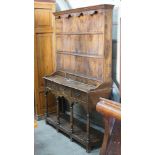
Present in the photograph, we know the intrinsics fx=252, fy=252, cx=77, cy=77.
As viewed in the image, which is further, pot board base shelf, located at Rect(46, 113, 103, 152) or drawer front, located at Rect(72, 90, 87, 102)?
pot board base shelf, located at Rect(46, 113, 103, 152)

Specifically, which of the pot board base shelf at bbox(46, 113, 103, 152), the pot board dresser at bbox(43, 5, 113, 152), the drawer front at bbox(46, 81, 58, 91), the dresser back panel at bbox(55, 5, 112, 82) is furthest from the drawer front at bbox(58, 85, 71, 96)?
the pot board base shelf at bbox(46, 113, 103, 152)

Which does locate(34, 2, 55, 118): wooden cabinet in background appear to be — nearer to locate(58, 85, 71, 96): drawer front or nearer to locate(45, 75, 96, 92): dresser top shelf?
locate(45, 75, 96, 92): dresser top shelf

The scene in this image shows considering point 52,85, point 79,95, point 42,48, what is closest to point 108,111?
point 79,95

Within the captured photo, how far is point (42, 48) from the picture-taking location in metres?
4.47

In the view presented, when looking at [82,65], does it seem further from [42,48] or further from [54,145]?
[54,145]

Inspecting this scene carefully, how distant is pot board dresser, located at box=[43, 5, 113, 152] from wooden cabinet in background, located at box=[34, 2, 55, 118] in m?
0.19

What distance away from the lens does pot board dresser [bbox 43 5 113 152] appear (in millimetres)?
3311

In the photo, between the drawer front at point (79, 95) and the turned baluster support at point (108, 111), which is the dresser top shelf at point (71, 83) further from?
the turned baluster support at point (108, 111)

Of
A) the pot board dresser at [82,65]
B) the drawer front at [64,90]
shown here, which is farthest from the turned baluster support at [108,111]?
the drawer front at [64,90]

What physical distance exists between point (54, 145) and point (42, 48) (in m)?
1.74
